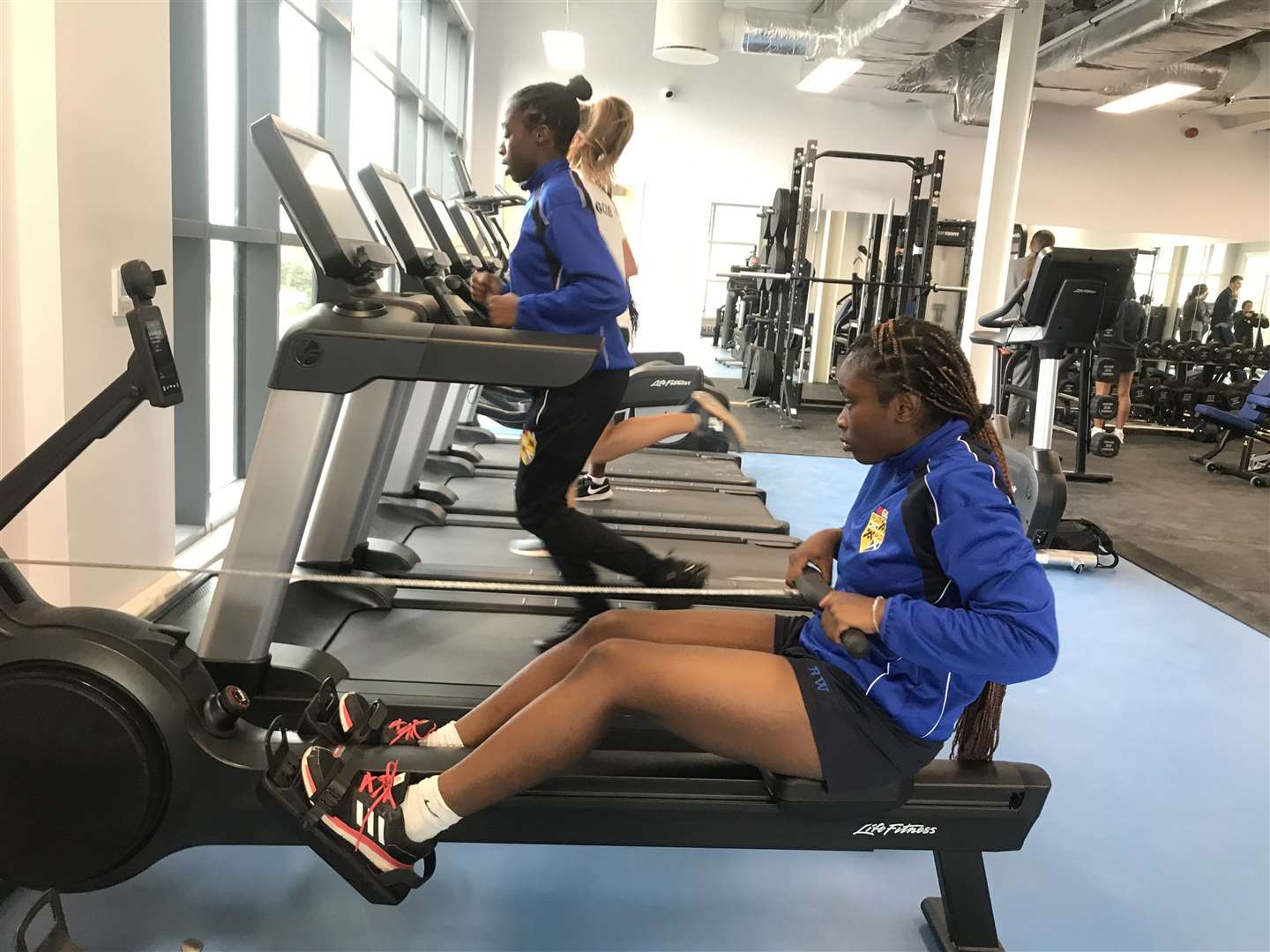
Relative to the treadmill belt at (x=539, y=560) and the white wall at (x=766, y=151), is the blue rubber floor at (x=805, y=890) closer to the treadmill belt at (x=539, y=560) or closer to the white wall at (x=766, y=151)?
the treadmill belt at (x=539, y=560)

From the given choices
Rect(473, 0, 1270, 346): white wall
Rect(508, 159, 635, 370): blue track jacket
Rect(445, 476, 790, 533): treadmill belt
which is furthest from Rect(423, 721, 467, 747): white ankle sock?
Rect(473, 0, 1270, 346): white wall

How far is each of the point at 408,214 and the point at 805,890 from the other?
2.48 m

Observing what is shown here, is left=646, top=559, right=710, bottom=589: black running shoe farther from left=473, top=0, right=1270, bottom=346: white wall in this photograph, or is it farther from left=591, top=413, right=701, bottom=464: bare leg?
left=473, top=0, right=1270, bottom=346: white wall

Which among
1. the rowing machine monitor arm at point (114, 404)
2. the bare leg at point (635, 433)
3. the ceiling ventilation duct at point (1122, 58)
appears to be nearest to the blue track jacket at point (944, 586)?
the rowing machine monitor arm at point (114, 404)

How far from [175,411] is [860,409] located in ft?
8.29

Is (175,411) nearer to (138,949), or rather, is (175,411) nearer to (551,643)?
(551,643)

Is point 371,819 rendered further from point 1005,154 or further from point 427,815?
point 1005,154

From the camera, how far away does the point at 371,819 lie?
139 cm

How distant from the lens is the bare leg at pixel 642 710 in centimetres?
138

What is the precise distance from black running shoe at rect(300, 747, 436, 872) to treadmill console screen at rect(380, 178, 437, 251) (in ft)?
6.08

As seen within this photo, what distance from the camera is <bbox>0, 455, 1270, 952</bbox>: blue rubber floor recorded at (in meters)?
1.60

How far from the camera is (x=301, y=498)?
185cm

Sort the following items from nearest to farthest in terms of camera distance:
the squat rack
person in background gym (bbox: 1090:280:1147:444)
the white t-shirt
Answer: the white t-shirt
person in background gym (bbox: 1090:280:1147:444)
the squat rack

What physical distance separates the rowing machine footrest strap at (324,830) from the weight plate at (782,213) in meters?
6.99
